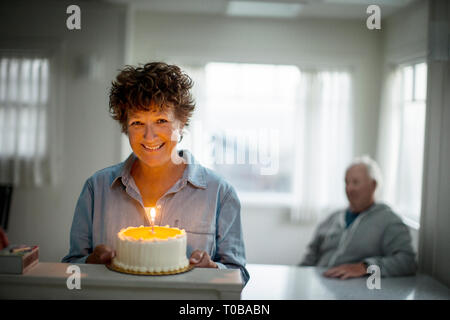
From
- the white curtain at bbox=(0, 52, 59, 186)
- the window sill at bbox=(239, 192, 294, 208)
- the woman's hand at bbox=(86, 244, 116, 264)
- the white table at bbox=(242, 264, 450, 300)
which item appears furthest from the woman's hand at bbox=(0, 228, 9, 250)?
the window sill at bbox=(239, 192, 294, 208)

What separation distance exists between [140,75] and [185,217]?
327 millimetres

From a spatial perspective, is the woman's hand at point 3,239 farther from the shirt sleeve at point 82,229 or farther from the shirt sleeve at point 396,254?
the shirt sleeve at point 396,254

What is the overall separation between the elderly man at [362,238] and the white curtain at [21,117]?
1.12 m

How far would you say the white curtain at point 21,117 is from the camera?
1.18 meters

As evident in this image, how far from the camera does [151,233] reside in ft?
2.99

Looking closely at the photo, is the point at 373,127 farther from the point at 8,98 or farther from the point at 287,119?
the point at 8,98

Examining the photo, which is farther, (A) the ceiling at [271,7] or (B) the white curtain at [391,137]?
(B) the white curtain at [391,137]

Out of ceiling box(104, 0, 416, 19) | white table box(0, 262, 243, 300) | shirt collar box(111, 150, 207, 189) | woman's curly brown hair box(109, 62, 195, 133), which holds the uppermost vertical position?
ceiling box(104, 0, 416, 19)

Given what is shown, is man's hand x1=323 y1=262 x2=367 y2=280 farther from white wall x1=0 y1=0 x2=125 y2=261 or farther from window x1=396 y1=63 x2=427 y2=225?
white wall x1=0 y1=0 x2=125 y2=261

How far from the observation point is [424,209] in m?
1.64

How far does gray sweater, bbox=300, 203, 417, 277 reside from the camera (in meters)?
1.86

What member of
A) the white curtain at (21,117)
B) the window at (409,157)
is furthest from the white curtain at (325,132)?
the white curtain at (21,117)

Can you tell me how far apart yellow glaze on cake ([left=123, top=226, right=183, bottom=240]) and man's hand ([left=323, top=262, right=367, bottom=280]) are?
989mm
